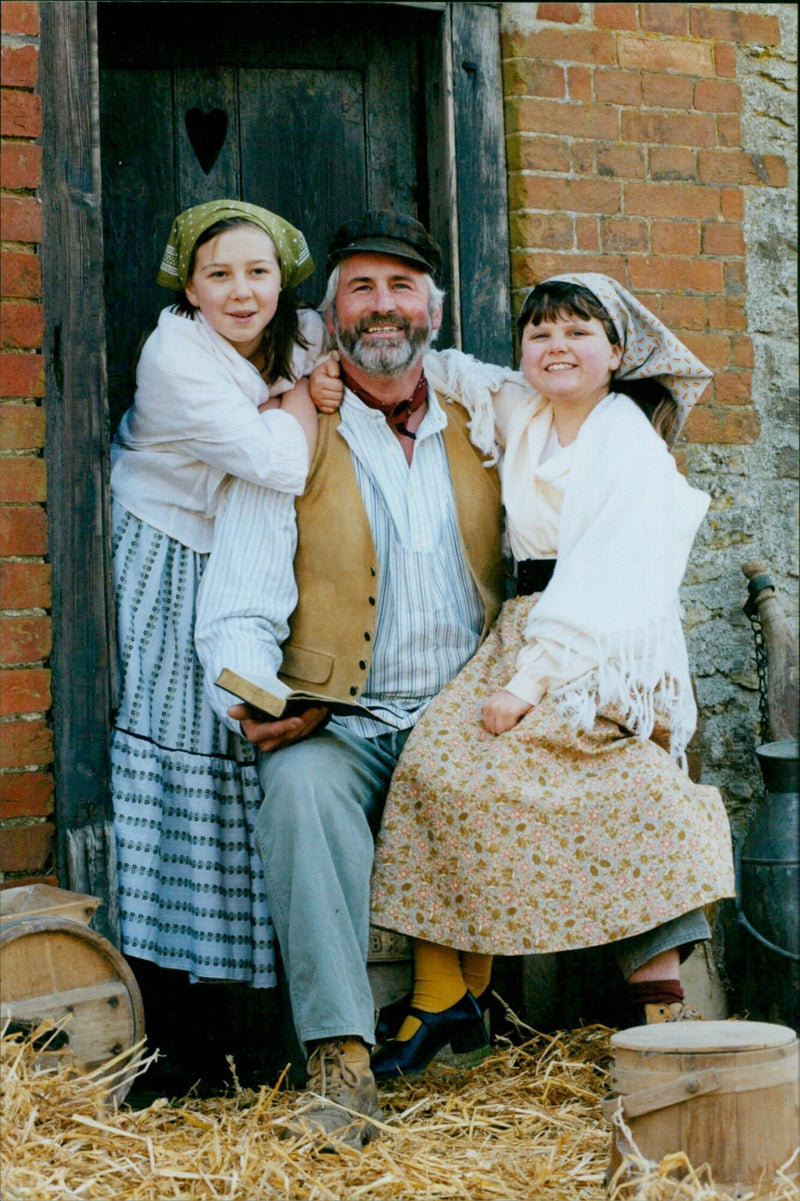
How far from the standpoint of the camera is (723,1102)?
255cm

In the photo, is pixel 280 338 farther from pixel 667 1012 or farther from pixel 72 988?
pixel 667 1012

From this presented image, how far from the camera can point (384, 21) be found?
4.15 metres

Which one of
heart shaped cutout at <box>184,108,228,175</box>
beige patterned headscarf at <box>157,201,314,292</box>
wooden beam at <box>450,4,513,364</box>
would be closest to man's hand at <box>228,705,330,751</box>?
beige patterned headscarf at <box>157,201,314,292</box>

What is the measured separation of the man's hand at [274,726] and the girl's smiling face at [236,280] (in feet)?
2.90

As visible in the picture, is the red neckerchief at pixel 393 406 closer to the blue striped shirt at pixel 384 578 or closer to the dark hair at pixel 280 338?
the blue striped shirt at pixel 384 578

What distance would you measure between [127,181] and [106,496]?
3.18ft

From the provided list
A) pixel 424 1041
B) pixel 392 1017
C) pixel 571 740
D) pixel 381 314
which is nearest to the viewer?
pixel 571 740

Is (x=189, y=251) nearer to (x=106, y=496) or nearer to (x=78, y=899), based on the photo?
(x=106, y=496)

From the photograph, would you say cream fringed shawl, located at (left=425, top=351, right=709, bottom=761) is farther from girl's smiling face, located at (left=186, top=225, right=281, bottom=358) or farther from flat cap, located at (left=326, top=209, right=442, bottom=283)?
girl's smiling face, located at (left=186, top=225, right=281, bottom=358)

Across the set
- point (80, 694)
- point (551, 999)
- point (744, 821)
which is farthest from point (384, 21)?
point (551, 999)

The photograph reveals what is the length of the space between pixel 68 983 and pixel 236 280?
5.22 ft

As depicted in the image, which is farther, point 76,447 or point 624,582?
point 76,447

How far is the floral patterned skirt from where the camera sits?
124 inches

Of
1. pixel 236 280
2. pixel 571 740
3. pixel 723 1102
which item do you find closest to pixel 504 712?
pixel 571 740
